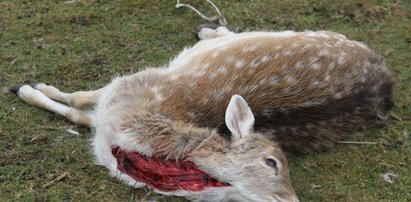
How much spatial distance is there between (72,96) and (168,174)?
1.34m

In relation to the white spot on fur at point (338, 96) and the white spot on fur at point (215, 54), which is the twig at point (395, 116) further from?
the white spot on fur at point (215, 54)

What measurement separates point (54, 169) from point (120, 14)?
2.39 meters

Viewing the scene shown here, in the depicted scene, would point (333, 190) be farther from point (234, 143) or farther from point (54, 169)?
point (54, 169)

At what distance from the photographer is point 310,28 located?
6.73 meters

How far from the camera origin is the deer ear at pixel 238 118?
419cm

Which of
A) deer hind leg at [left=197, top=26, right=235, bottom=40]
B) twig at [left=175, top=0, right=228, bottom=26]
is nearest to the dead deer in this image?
deer hind leg at [left=197, top=26, right=235, bottom=40]

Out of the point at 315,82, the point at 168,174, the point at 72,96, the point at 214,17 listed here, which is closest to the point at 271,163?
the point at 168,174

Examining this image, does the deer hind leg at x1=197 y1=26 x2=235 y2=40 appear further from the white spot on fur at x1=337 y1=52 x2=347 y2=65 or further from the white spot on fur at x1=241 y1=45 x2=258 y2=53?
the white spot on fur at x1=337 y1=52 x2=347 y2=65

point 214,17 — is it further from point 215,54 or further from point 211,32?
point 215,54

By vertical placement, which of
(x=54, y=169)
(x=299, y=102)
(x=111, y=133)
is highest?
(x=299, y=102)

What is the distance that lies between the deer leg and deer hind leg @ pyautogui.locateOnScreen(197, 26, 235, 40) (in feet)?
5.16

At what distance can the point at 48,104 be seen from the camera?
5195 millimetres

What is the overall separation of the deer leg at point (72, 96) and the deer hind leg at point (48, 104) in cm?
5

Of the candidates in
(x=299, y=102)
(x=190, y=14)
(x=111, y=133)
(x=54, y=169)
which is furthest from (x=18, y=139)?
(x=190, y=14)
